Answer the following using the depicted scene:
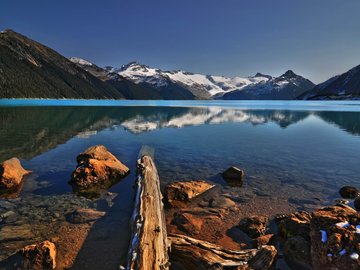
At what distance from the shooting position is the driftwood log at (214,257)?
25.6ft

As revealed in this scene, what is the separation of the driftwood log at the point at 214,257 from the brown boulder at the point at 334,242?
141 centimetres

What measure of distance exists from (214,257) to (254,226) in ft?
12.0

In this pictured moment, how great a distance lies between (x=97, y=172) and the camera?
17.4 metres

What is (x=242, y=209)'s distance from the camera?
1335 centimetres

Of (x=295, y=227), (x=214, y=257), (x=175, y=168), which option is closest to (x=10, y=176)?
(x=175, y=168)

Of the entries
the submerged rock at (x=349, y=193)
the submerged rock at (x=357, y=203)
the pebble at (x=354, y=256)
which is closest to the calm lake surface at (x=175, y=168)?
the submerged rock at (x=349, y=193)

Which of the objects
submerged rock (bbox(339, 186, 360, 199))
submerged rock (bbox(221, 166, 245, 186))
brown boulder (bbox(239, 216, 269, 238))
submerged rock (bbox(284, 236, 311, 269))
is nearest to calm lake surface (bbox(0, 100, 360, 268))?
submerged rock (bbox(339, 186, 360, 199))

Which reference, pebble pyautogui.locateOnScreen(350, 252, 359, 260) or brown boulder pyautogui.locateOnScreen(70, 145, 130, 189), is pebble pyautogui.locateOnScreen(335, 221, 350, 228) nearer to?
pebble pyautogui.locateOnScreen(350, 252, 359, 260)

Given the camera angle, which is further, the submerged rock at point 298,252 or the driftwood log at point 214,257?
the submerged rock at point 298,252

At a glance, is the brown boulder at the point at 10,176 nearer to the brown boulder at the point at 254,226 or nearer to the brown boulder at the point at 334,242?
the brown boulder at the point at 254,226

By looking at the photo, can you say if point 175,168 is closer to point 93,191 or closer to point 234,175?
point 234,175

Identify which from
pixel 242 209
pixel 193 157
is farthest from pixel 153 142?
pixel 242 209

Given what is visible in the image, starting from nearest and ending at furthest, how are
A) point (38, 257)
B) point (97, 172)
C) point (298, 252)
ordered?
1. point (38, 257)
2. point (298, 252)
3. point (97, 172)

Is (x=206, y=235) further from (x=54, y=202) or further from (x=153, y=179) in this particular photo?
(x=54, y=202)
